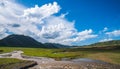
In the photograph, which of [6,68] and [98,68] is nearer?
[6,68]

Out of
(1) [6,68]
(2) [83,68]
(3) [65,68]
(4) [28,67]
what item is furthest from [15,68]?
(2) [83,68]

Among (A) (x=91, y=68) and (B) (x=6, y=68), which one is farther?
(A) (x=91, y=68)

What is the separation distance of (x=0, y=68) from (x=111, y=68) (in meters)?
27.3

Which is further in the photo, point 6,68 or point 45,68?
point 45,68

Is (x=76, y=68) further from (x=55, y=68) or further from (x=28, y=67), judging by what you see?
(x=28, y=67)

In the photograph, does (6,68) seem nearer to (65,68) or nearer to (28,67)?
(28,67)

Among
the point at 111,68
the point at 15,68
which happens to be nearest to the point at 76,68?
the point at 111,68

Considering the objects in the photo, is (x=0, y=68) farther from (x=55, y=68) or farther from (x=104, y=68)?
(x=104, y=68)

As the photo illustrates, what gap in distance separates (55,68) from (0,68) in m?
15.3

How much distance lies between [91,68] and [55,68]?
28.9 ft

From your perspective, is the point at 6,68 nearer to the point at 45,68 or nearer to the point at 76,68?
the point at 45,68

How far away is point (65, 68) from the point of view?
5700 cm

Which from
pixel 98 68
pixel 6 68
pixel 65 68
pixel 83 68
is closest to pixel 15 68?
pixel 6 68

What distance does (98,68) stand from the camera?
5781cm
